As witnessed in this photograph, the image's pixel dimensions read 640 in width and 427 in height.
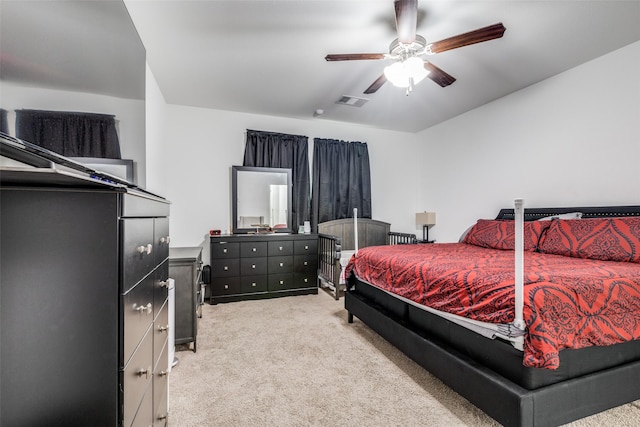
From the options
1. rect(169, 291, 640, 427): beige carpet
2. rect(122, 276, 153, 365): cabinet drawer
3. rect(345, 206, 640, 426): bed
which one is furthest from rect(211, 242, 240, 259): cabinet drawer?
rect(122, 276, 153, 365): cabinet drawer

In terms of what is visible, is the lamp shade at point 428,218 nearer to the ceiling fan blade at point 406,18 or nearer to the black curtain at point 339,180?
the black curtain at point 339,180

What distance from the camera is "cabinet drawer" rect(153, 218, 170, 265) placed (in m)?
1.24

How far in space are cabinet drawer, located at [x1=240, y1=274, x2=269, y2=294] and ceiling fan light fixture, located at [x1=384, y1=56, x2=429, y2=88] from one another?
9.15ft

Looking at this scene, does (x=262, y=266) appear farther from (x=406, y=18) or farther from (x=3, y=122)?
(x=3, y=122)

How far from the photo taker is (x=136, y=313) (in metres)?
0.94

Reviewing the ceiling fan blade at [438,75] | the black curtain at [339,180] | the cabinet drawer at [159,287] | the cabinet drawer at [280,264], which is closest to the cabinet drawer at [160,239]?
the cabinet drawer at [159,287]

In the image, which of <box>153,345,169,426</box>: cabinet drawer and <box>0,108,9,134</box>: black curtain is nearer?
<box>0,108,9,134</box>: black curtain

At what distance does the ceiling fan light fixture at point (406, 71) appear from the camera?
2.14m

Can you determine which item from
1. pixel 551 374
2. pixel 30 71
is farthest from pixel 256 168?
pixel 551 374

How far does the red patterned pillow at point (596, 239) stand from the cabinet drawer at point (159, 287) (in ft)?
10.1

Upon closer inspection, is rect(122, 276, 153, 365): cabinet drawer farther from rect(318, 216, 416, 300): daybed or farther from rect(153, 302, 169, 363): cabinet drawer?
rect(318, 216, 416, 300): daybed

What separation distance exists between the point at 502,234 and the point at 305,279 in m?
2.43

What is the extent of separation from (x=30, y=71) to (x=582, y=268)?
→ 2710mm

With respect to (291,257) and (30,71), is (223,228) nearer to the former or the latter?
(291,257)
